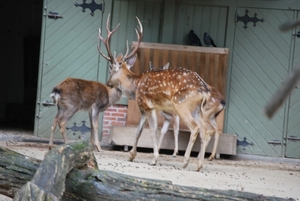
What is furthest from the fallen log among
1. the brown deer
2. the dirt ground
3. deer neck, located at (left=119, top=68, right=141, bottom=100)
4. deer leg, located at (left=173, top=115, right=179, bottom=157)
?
deer leg, located at (left=173, top=115, right=179, bottom=157)

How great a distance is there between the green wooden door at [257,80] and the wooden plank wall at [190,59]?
53cm

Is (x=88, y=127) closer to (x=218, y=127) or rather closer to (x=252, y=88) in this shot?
(x=218, y=127)

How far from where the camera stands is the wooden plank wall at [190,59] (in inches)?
418

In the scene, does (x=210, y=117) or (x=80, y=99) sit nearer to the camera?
(x=80, y=99)

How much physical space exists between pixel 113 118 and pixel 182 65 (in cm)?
151

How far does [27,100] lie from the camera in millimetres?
15445

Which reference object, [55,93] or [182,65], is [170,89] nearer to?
[55,93]

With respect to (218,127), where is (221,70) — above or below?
above

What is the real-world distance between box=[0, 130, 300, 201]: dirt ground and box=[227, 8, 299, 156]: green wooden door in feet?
1.20

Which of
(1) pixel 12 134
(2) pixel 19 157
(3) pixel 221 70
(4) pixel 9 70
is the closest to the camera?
(2) pixel 19 157

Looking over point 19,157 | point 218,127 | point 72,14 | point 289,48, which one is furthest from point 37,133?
point 19,157

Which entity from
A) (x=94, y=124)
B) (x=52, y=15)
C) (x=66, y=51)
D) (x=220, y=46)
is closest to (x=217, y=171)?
(x=94, y=124)

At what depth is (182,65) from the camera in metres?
10.8

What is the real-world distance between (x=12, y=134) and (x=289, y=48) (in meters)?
5.16
